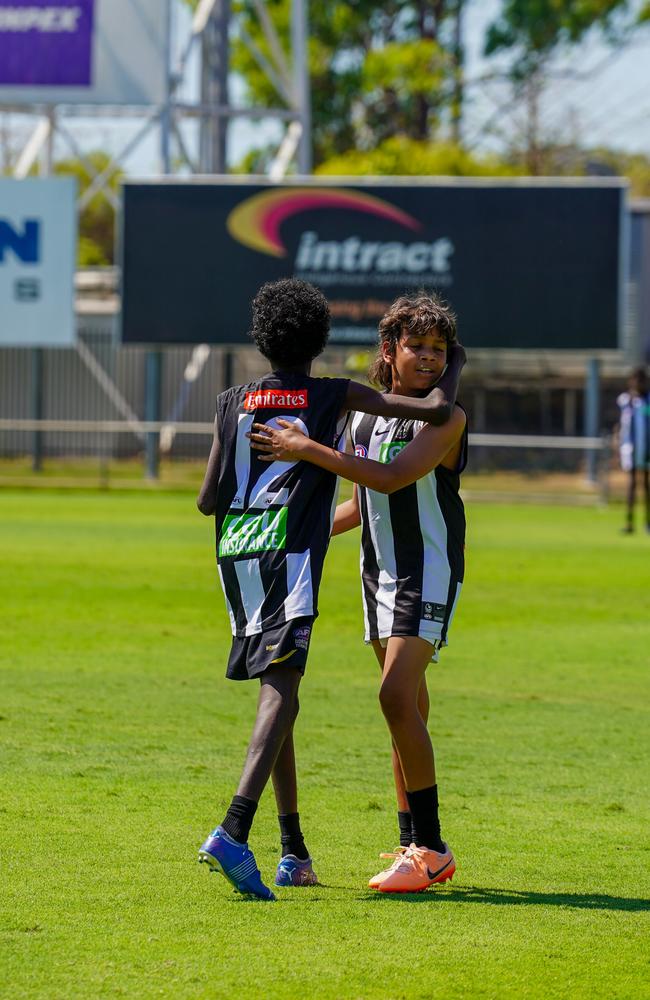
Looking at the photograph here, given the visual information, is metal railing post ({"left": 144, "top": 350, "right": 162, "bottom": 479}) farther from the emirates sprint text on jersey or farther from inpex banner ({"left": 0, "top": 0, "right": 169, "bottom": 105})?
the emirates sprint text on jersey

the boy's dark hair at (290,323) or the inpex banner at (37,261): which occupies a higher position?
the inpex banner at (37,261)

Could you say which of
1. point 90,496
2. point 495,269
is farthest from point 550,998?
point 495,269

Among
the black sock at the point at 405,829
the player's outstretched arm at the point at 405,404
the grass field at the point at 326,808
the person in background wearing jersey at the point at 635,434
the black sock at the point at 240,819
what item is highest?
the player's outstretched arm at the point at 405,404

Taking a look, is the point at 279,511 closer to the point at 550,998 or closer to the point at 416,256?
the point at 550,998

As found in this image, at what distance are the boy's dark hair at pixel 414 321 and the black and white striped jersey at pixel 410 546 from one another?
0.26 m

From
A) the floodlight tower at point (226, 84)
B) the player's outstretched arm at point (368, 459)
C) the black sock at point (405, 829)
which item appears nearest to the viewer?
the player's outstretched arm at point (368, 459)

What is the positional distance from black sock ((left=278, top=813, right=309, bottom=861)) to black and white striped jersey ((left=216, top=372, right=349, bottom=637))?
678 mm

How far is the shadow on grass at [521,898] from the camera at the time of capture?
543 cm

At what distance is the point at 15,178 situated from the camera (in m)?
34.7

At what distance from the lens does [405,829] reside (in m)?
5.92

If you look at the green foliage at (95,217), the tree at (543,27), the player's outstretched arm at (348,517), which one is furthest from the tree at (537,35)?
the player's outstretched arm at (348,517)

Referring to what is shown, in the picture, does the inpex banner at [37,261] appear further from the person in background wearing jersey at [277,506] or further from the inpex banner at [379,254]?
the person in background wearing jersey at [277,506]

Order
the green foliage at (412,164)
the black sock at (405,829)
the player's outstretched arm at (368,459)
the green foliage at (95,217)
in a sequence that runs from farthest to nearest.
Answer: the green foliage at (95,217), the green foliage at (412,164), the black sock at (405,829), the player's outstretched arm at (368,459)

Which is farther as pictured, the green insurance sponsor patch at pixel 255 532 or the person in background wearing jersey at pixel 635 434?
the person in background wearing jersey at pixel 635 434
